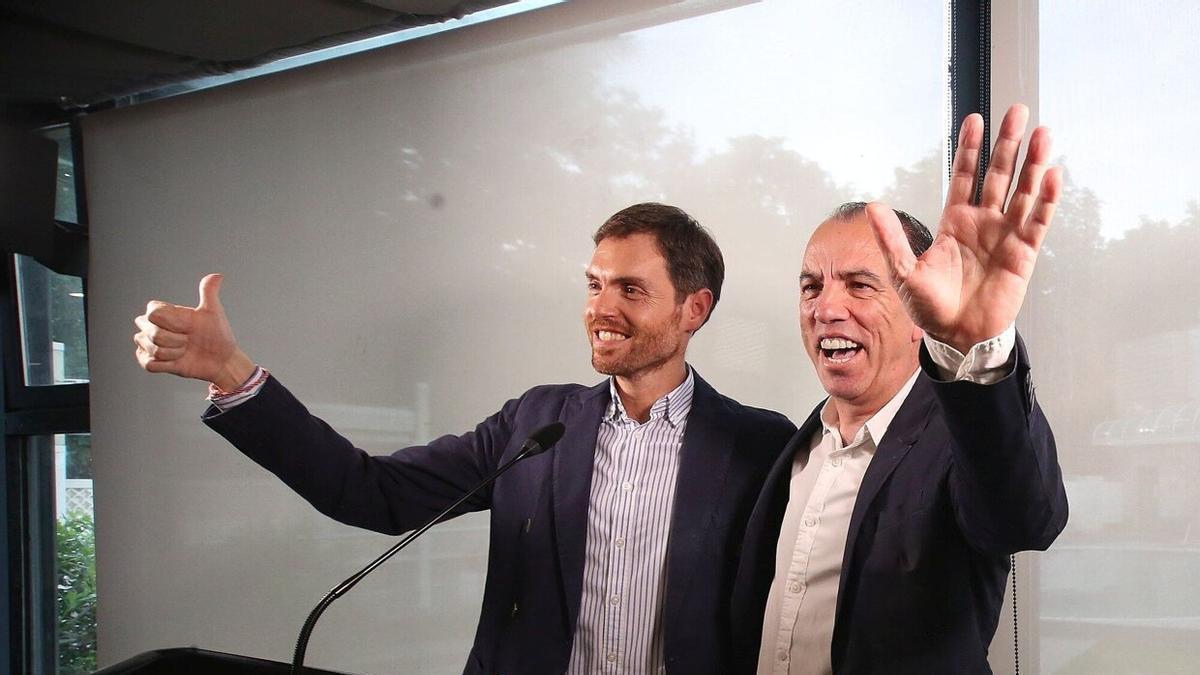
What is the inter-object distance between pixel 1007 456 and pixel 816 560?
1.61 feet

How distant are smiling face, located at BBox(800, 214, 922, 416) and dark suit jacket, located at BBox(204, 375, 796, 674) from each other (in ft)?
1.03

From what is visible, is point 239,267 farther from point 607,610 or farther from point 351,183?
point 607,610

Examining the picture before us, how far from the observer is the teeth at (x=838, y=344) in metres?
1.62

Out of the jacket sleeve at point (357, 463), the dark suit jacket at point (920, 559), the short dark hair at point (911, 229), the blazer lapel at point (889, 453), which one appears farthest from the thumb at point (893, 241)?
the jacket sleeve at point (357, 463)

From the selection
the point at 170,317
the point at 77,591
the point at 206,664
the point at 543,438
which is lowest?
the point at 77,591

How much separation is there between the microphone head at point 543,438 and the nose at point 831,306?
1.60 feet

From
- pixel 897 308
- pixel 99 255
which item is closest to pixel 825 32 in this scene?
pixel 897 308

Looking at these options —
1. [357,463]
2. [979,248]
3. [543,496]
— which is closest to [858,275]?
[979,248]

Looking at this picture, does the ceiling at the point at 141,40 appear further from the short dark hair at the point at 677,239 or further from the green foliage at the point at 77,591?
the green foliage at the point at 77,591

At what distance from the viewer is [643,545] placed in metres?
1.84

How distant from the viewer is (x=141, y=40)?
10.1ft

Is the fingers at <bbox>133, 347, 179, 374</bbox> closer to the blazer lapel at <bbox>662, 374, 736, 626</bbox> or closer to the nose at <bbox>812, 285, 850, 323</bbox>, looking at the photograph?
the blazer lapel at <bbox>662, 374, 736, 626</bbox>

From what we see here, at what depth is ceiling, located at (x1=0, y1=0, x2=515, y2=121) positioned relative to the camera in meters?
2.83

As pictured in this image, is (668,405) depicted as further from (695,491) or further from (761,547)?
(761,547)
